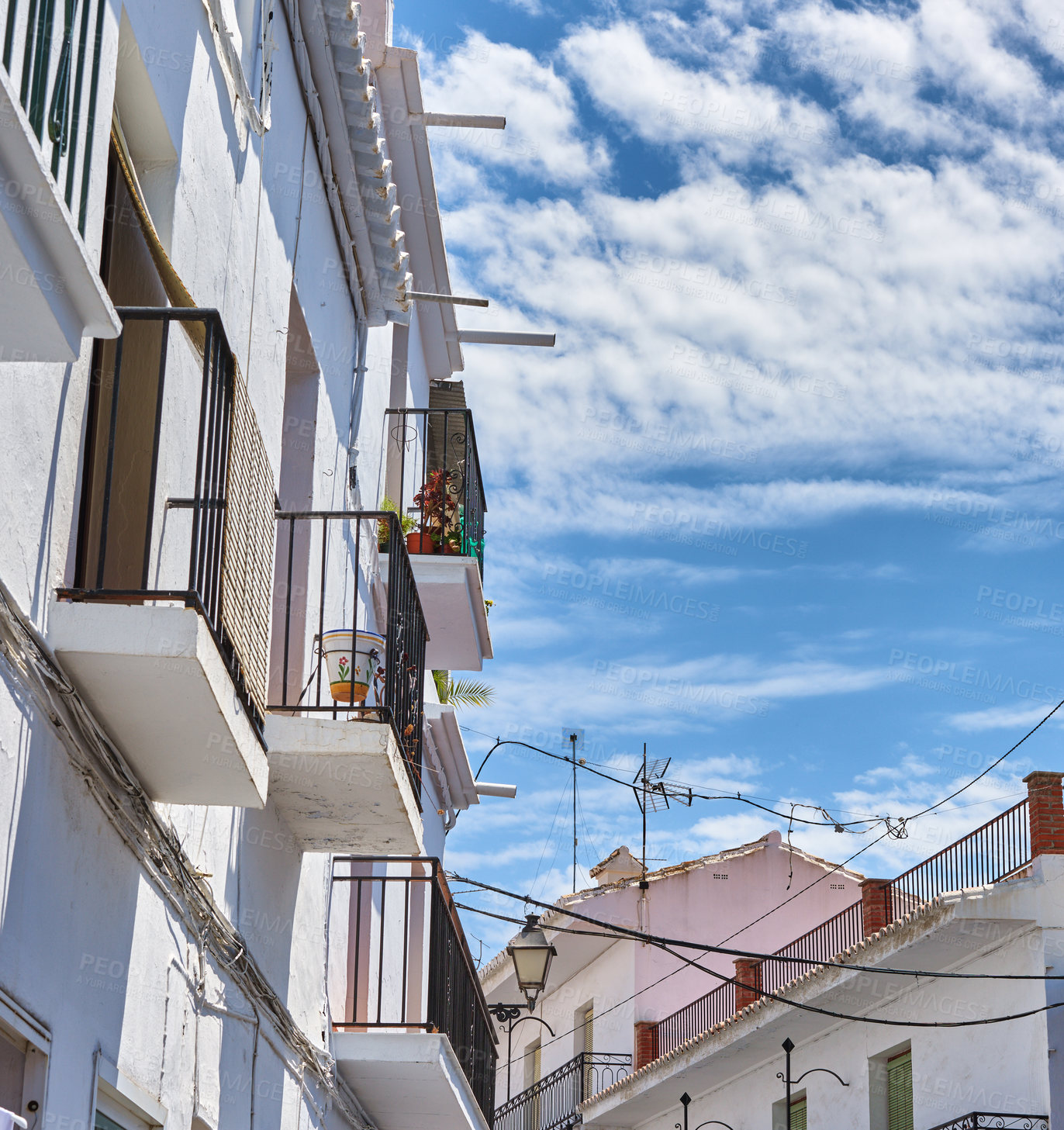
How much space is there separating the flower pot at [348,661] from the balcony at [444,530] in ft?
13.1

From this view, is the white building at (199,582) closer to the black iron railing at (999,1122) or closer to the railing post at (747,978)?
the black iron railing at (999,1122)

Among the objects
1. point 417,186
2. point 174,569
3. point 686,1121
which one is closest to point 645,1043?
point 686,1121

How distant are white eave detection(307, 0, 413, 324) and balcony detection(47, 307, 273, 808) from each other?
2.87m

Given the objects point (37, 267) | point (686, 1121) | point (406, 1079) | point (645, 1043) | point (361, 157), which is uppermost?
point (361, 157)

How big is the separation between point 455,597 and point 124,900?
6.66m

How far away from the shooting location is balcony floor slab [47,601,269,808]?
4168 mm

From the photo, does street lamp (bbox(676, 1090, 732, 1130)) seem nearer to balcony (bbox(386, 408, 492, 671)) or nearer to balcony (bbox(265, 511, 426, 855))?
balcony (bbox(386, 408, 492, 671))

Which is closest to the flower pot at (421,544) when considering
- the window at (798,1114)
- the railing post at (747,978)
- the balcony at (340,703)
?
the balcony at (340,703)

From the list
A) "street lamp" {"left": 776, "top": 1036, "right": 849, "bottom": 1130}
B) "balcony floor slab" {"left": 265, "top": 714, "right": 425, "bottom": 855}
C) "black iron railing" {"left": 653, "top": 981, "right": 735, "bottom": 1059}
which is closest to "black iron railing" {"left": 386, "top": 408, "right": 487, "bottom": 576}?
"balcony floor slab" {"left": 265, "top": 714, "right": 425, "bottom": 855}

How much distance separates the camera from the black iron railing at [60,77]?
3.21 meters

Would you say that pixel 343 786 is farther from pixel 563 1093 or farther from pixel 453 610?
pixel 563 1093

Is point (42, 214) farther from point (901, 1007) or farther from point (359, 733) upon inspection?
Answer: point (901, 1007)

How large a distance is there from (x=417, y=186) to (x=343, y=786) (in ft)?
18.3

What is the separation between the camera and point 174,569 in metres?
5.34
